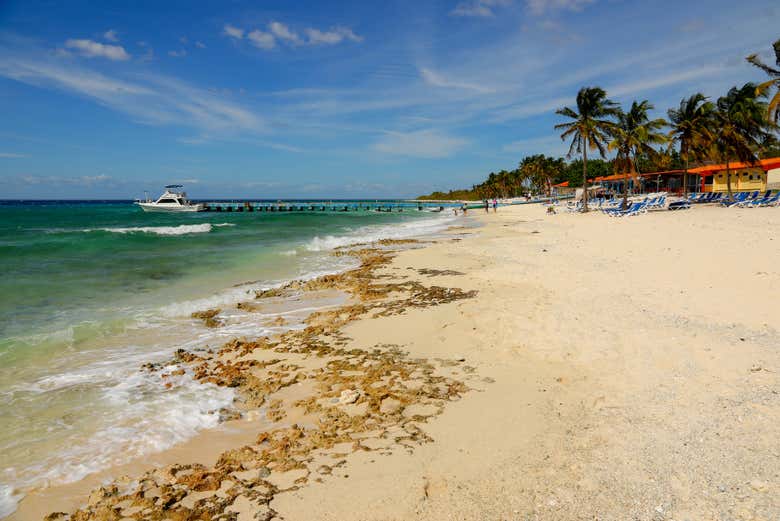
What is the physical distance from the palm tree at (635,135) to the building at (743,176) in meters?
Result: 7.82

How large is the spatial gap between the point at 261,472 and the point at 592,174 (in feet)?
331

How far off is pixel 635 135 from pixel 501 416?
38.6 m

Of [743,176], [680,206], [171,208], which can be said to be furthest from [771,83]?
[171,208]

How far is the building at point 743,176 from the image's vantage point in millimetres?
38719

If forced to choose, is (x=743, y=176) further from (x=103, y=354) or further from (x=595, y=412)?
(x=103, y=354)

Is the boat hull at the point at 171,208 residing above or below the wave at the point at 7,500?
above

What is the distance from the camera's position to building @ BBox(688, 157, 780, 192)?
38719 millimetres

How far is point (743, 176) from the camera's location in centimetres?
4181

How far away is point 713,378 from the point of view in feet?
15.8

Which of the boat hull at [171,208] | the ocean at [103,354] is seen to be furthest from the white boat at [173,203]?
the ocean at [103,354]

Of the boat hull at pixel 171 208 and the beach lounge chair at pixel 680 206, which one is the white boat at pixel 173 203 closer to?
the boat hull at pixel 171 208

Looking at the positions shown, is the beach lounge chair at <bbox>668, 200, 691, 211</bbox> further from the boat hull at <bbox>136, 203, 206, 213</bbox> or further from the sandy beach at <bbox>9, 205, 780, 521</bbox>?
the boat hull at <bbox>136, 203, 206, 213</bbox>

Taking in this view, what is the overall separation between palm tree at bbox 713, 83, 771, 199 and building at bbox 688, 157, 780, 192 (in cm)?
403

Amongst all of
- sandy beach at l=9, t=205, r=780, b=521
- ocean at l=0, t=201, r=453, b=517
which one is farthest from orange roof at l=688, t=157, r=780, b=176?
ocean at l=0, t=201, r=453, b=517
